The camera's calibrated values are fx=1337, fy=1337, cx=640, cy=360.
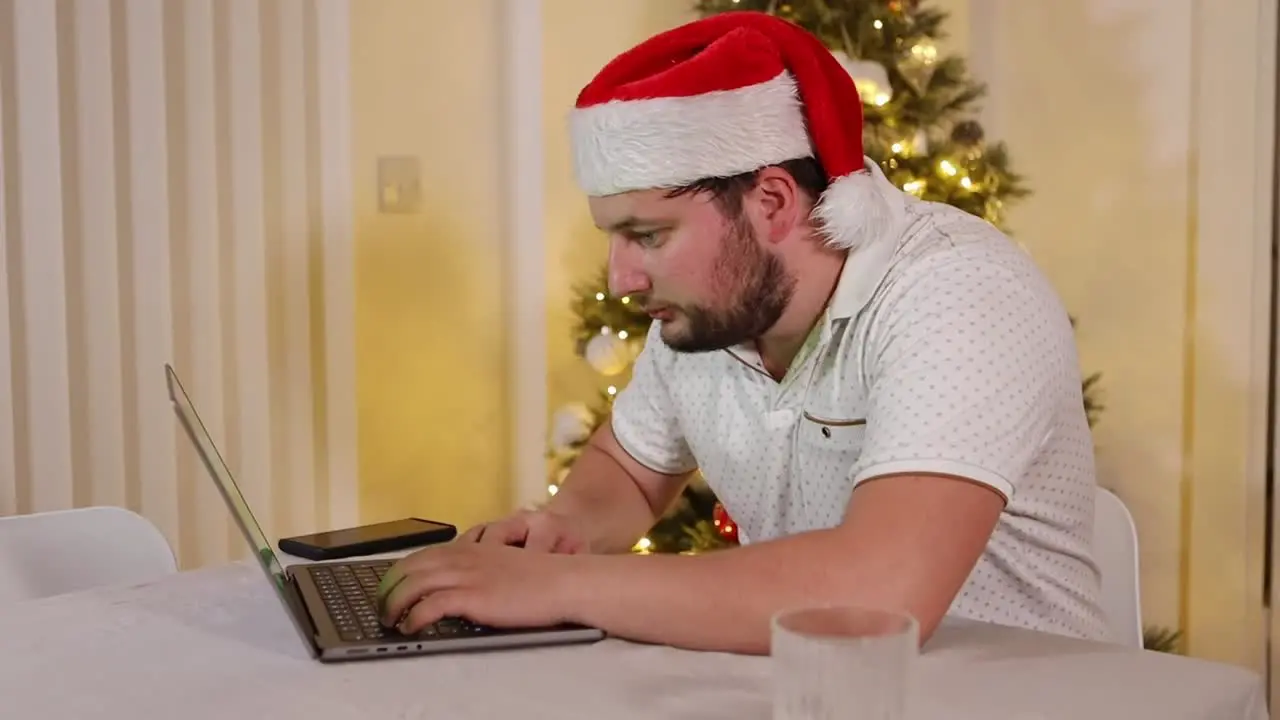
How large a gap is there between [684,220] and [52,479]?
4.71 feet

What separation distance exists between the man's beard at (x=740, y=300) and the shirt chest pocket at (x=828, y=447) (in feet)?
0.39

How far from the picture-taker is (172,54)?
2471 millimetres

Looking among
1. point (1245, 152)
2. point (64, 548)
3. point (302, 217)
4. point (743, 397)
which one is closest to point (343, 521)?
point (302, 217)

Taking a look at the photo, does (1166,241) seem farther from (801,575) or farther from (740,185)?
(801,575)

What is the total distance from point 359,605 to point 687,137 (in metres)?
0.57

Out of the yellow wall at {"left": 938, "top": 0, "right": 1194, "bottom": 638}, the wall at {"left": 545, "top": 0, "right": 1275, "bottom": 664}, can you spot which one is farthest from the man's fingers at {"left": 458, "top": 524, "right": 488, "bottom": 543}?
the yellow wall at {"left": 938, "top": 0, "right": 1194, "bottom": 638}

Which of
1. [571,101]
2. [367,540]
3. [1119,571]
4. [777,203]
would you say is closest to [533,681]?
[367,540]

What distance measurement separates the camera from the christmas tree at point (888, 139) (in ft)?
8.33

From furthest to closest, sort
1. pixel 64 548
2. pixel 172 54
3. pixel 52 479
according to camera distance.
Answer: pixel 172 54 < pixel 52 479 < pixel 64 548

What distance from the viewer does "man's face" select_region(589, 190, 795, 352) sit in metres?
1.40

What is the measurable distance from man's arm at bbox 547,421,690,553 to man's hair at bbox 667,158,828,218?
0.40m

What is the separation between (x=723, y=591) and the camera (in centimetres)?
107

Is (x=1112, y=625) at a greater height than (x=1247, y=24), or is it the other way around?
(x=1247, y=24)

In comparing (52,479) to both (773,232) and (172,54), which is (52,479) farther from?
(773,232)
